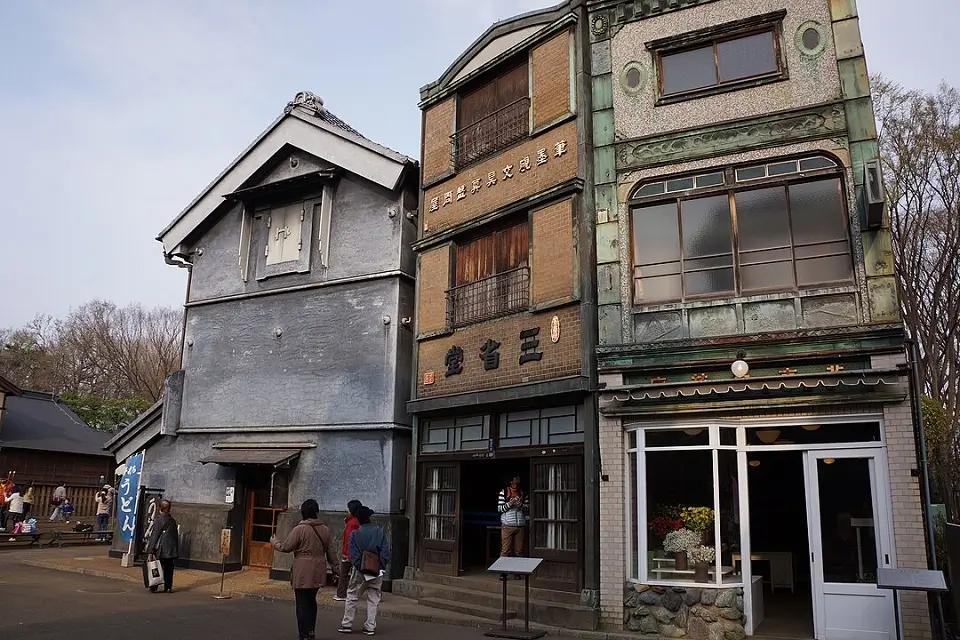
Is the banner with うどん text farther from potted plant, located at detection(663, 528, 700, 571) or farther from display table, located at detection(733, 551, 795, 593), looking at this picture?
display table, located at detection(733, 551, 795, 593)

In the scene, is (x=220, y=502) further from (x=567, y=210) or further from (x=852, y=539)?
(x=852, y=539)

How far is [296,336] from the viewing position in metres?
18.1

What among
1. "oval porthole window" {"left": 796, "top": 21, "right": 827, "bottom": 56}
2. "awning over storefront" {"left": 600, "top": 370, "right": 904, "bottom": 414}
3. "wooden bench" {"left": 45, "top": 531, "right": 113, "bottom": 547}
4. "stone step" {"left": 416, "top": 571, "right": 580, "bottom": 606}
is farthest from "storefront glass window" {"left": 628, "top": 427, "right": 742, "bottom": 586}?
"wooden bench" {"left": 45, "top": 531, "right": 113, "bottom": 547}

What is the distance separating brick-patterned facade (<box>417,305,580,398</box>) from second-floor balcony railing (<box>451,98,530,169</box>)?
3584 millimetres

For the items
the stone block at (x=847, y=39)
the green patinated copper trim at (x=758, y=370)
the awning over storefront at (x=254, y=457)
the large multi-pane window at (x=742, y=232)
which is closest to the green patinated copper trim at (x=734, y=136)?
the large multi-pane window at (x=742, y=232)

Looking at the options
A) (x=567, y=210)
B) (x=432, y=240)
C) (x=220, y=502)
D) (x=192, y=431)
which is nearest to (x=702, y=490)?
(x=567, y=210)

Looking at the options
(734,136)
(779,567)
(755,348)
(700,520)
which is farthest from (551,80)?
(779,567)

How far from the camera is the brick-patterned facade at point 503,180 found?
13.6m

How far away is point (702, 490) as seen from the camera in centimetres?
1134

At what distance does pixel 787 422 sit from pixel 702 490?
158 centimetres

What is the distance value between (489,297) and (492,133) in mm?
3421

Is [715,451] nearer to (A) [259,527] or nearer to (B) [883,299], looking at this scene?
(B) [883,299]

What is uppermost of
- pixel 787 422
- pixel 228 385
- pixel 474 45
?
pixel 474 45

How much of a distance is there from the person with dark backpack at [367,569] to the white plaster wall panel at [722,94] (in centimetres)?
764
